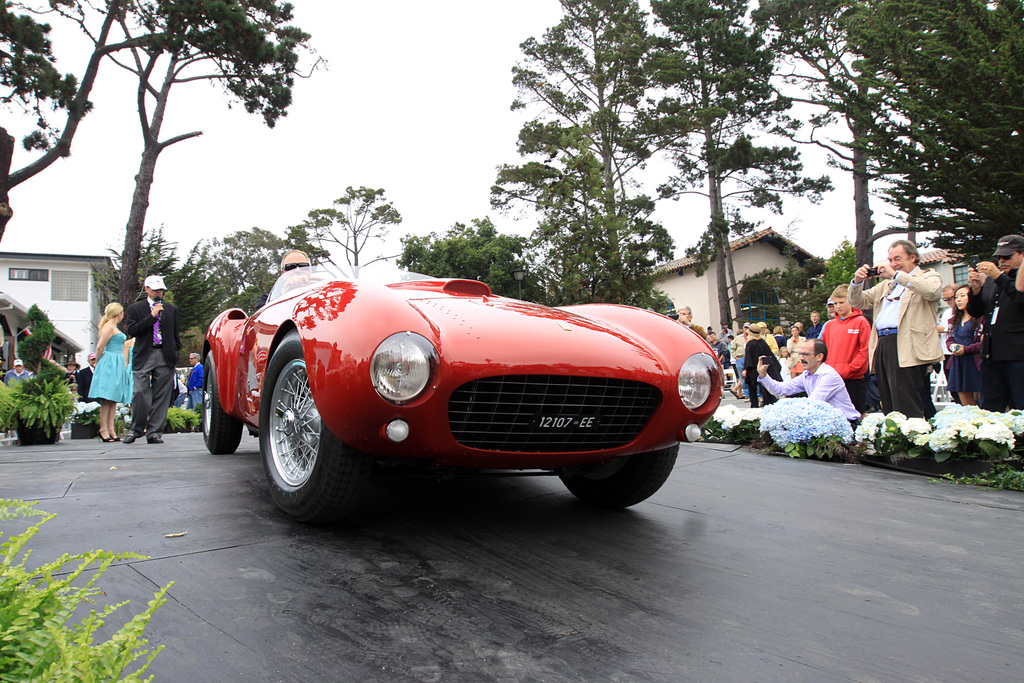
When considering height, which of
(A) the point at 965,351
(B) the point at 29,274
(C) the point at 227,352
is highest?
(B) the point at 29,274

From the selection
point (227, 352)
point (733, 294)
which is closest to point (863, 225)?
point (733, 294)

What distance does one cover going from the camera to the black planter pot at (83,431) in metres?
9.24

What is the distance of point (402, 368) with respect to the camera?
2.29 meters

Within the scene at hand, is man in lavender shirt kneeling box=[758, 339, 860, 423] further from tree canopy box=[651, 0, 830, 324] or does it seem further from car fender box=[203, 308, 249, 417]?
tree canopy box=[651, 0, 830, 324]

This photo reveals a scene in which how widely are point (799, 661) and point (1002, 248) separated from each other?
501 centimetres

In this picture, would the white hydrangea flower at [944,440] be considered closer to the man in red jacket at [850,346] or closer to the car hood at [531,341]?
the man in red jacket at [850,346]

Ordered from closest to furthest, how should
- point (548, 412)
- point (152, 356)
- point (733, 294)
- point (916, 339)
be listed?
point (548, 412)
point (916, 339)
point (152, 356)
point (733, 294)

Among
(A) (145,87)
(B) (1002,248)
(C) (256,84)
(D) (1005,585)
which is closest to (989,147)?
(B) (1002,248)

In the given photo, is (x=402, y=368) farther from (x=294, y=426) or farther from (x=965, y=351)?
(x=965, y=351)

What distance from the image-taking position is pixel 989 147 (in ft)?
41.7

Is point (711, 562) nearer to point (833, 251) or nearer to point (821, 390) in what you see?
point (821, 390)

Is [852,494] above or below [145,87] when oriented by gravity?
below

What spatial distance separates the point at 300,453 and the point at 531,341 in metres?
1.07

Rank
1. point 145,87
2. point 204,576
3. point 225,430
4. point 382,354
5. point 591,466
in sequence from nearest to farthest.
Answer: point 204,576 → point 382,354 → point 591,466 → point 225,430 → point 145,87
